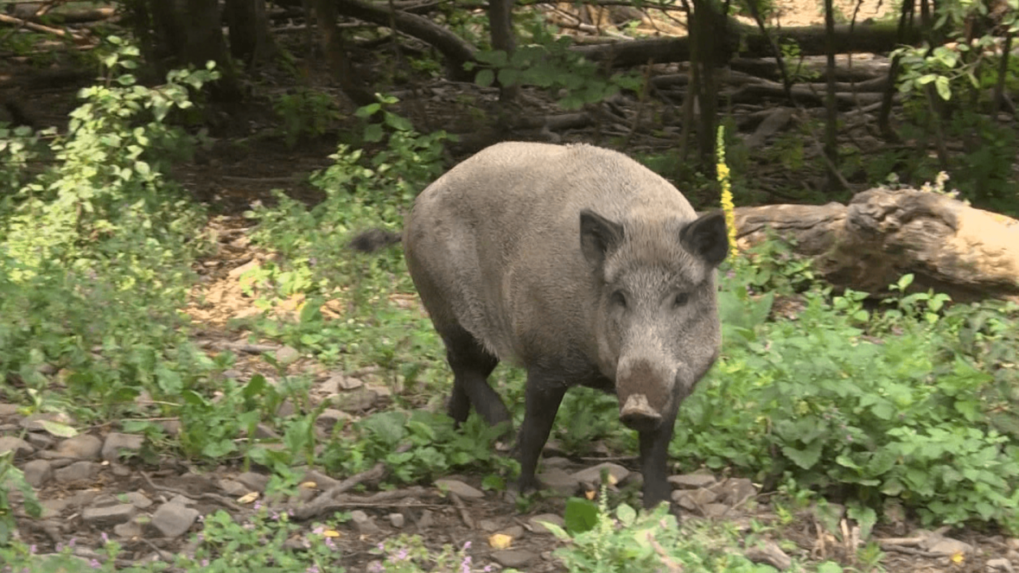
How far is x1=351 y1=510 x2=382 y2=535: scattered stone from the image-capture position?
15.6 ft

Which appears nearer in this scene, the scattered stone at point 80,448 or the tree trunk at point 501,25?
the scattered stone at point 80,448

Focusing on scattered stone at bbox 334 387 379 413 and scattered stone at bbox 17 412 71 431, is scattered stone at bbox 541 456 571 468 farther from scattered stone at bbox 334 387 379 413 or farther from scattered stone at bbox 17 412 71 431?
scattered stone at bbox 17 412 71 431

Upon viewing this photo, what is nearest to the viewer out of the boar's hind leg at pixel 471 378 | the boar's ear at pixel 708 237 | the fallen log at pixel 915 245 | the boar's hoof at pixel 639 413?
the boar's hoof at pixel 639 413

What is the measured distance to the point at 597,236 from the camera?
4.71 m

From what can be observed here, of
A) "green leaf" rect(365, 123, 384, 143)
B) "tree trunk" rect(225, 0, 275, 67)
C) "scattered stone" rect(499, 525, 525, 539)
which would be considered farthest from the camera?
"tree trunk" rect(225, 0, 275, 67)

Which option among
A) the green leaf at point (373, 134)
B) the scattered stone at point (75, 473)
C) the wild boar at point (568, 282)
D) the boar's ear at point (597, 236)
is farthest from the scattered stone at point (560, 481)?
the green leaf at point (373, 134)

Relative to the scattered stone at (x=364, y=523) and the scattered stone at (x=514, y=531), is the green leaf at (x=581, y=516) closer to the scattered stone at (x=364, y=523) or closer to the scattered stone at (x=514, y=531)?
the scattered stone at (x=514, y=531)

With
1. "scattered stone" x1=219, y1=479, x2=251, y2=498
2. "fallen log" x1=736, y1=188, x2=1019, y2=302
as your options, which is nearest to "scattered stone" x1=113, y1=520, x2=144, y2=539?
"scattered stone" x1=219, y1=479, x2=251, y2=498

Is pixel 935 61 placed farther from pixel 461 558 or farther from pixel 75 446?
pixel 75 446

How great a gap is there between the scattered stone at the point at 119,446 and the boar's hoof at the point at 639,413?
6.39 ft

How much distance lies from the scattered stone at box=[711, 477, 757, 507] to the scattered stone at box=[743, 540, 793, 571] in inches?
18.0

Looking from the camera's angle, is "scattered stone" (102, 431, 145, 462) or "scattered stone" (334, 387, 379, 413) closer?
"scattered stone" (102, 431, 145, 462)

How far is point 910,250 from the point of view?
285 inches

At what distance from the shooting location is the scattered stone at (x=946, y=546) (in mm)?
4785
